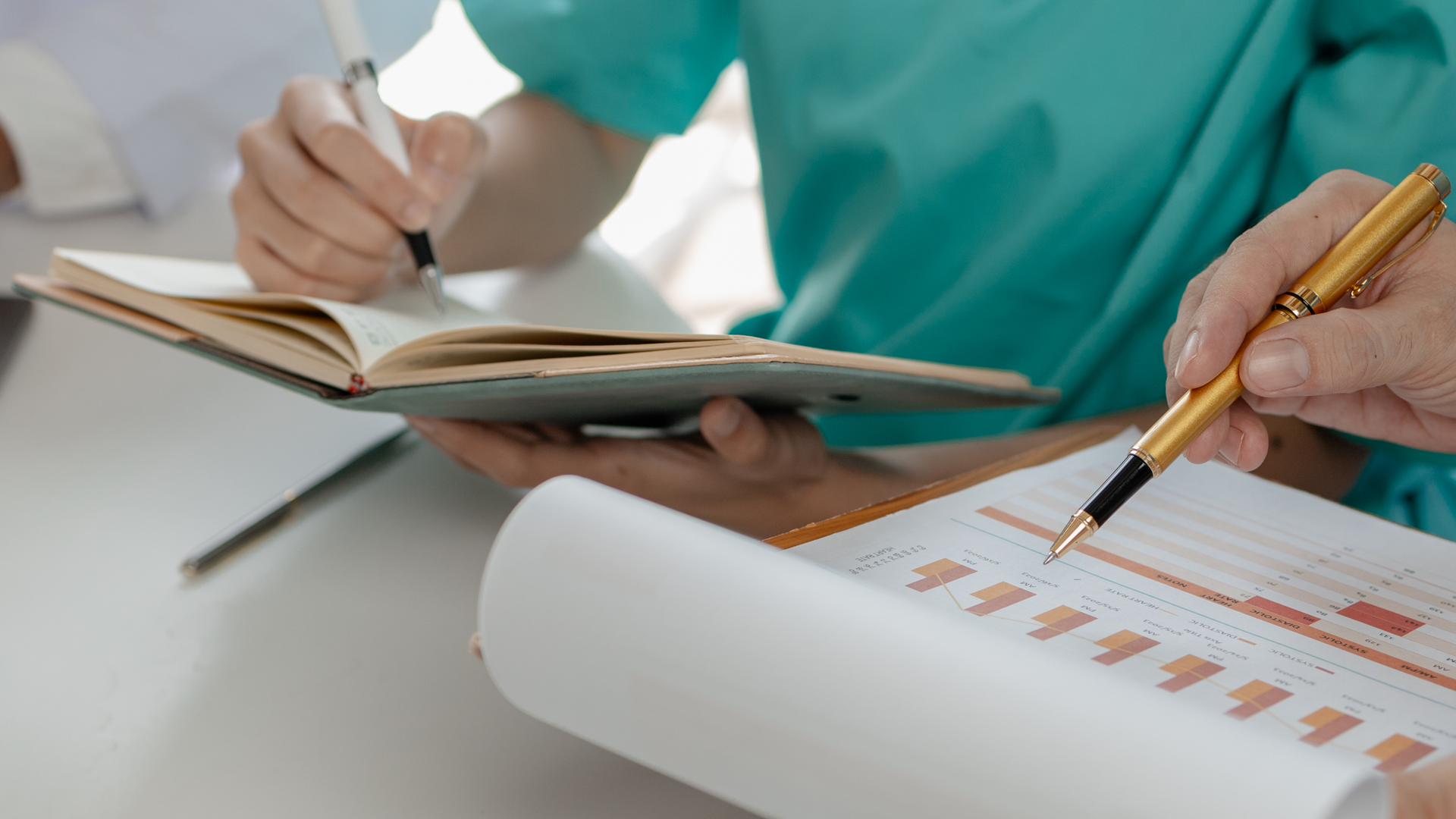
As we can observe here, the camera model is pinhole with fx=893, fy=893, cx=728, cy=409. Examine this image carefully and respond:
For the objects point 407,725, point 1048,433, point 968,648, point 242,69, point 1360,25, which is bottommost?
point 407,725

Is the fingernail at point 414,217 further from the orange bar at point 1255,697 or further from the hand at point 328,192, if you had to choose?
the orange bar at point 1255,697

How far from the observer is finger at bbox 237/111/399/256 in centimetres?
53

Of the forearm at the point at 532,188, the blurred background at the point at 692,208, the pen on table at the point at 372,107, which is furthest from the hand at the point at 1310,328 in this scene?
the blurred background at the point at 692,208

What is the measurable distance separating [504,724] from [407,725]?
3 cm

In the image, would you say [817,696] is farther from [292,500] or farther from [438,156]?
[438,156]

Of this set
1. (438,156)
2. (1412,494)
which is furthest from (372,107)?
(1412,494)

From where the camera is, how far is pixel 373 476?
52cm

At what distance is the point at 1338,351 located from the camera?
12.7 inches

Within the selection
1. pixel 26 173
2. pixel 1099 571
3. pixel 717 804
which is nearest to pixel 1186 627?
pixel 1099 571

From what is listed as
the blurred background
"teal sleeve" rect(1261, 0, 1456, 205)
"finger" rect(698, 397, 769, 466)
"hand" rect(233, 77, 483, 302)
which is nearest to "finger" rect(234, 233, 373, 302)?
"hand" rect(233, 77, 483, 302)

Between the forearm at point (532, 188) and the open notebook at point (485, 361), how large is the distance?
Answer: 0.23m

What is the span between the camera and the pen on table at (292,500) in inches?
16.8

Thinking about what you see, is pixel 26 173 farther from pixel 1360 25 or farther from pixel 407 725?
pixel 1360 25

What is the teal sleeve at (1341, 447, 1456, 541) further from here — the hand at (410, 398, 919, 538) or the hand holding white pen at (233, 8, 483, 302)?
the hand holding white pen at (233, 8, 483, 302)
